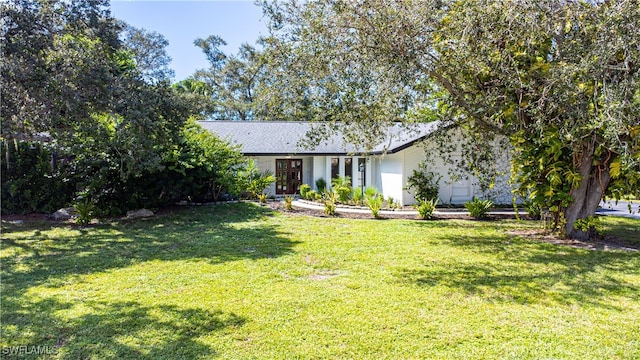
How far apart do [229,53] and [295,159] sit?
20.6m

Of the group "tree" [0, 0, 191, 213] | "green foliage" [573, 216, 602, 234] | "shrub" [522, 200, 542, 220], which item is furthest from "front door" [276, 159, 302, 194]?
"green foliage" [573, 216, 602, 234]

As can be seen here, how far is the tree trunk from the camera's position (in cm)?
904

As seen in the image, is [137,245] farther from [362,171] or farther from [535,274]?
[362,171]

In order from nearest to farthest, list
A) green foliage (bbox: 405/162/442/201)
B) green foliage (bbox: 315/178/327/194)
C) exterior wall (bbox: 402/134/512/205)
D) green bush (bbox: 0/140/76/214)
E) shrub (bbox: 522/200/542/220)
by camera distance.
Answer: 1. shrub (bbox: 522/200/542/220)
2. green bush (bbox: 0/140/76/214)
3. green foliage (bbox: 405/162/442/201)
4. exterior wall (bbox: 402/134/512/205)
5. green foliage (bbox: 315/178/327/194)

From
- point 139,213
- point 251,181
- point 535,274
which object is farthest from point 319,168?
point 535,274

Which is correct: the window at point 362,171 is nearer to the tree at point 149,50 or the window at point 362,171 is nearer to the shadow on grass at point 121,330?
the shadow on grass at point 121,330

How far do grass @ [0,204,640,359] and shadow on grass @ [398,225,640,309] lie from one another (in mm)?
32

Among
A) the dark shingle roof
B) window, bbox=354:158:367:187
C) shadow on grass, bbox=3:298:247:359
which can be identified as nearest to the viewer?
shadow on grass, bbox=3:298:247:359

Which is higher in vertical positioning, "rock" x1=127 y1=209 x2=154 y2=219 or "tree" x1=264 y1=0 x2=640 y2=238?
"tree" x1=264 y1=0 x2=640 y2=238

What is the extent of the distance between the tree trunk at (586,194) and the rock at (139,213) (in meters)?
12.6

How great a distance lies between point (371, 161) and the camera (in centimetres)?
1945

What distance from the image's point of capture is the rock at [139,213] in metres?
13.5

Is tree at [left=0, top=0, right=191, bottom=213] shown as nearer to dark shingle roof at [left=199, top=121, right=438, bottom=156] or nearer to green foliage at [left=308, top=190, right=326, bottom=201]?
green foliage at [left=308, top=190, right=326, bottom=201]

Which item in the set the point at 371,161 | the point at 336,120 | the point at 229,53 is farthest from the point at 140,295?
the point at 229,53
